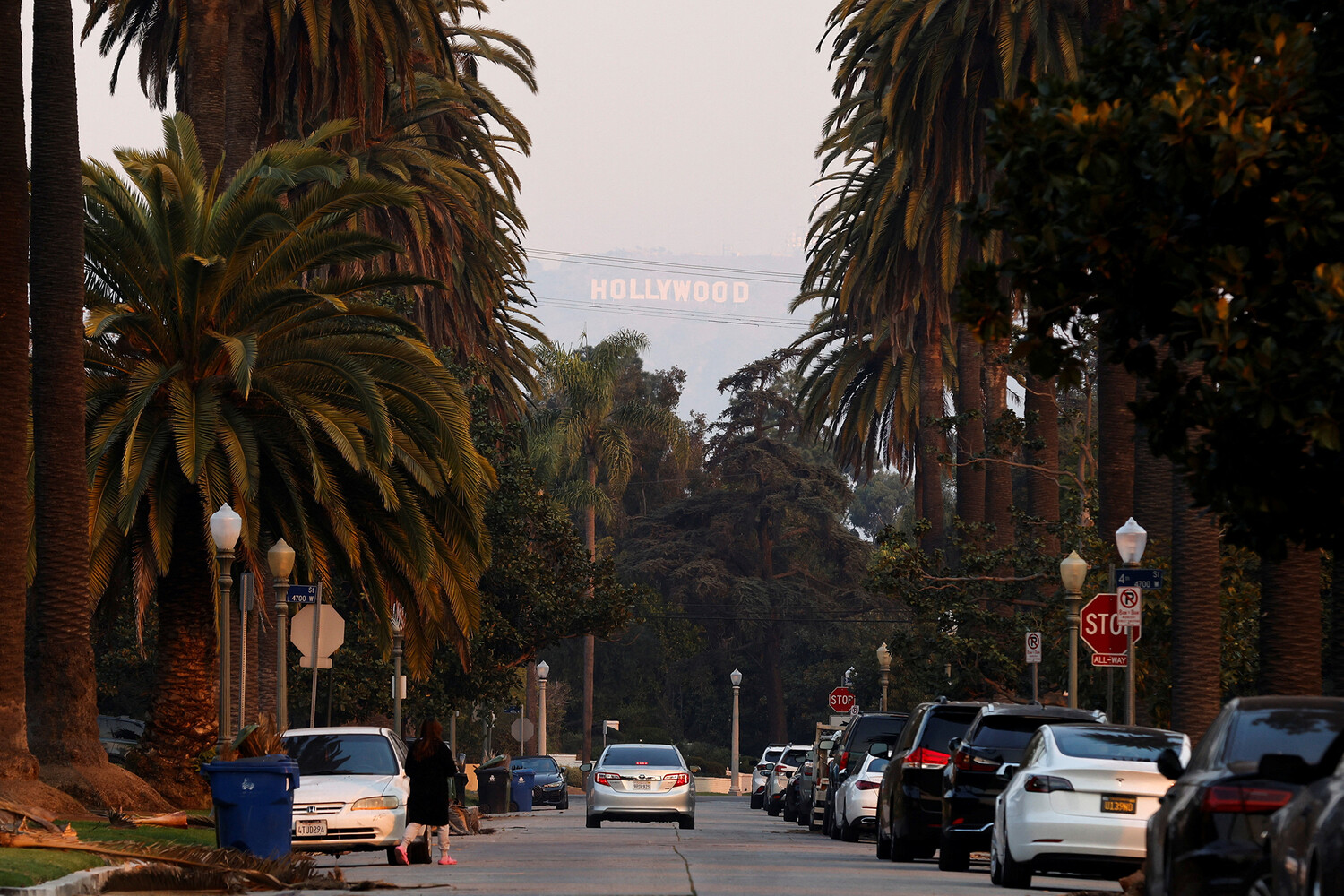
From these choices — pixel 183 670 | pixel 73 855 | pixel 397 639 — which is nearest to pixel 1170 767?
pixel 73 855

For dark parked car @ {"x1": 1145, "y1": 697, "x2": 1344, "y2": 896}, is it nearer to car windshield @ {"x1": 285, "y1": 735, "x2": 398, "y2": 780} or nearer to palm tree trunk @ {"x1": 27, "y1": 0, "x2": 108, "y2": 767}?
car windshield @ {"x1": 285, "y1": 735, "x2": 398, "y2": 780}

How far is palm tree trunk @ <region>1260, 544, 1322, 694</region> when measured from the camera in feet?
67.9

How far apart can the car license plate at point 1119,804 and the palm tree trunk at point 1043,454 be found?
886 inches

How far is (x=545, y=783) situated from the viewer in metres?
54.7

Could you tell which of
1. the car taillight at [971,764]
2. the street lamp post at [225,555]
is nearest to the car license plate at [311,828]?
the street lamp post at [225,555]

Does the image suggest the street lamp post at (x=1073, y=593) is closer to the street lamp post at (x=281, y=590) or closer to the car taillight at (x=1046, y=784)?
the car taillight at (x=1046, y=784)

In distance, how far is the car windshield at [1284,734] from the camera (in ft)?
36.2

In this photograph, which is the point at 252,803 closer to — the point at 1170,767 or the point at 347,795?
the point at 347,795

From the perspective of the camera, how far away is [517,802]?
169 feet

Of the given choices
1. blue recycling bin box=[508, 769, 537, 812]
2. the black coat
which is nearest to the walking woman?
the black coat

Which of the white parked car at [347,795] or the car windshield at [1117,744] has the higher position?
the car windshield at [1117,744]

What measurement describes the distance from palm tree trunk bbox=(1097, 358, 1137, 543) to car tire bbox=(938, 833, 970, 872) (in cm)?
1182

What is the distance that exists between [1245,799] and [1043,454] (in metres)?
34.4

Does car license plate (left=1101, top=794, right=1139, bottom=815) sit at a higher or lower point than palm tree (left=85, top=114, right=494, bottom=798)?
lower
